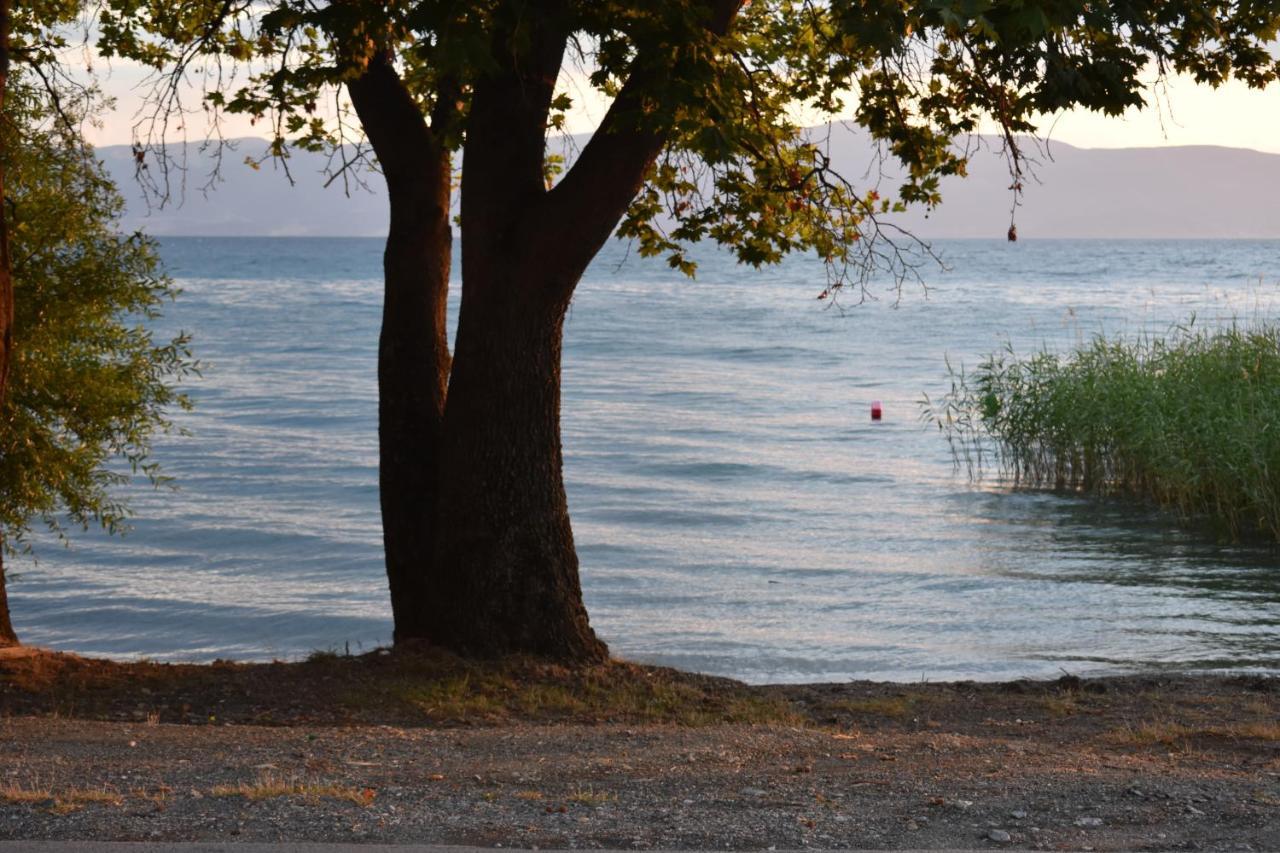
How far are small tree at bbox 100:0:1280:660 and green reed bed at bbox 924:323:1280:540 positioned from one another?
8355mm

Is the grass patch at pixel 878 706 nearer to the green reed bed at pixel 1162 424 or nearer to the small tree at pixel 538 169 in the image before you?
the small tree at pixel 538 169

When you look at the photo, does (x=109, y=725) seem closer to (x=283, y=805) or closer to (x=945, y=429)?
(x=283, y=805)

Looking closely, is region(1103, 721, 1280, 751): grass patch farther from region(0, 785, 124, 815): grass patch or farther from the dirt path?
region(0, 785, 124, 815): grass patch

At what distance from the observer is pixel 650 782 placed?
603 cm

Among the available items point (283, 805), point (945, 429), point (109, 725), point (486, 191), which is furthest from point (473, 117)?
point (945, 429)

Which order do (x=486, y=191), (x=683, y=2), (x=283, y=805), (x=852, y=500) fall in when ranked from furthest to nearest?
1. (x=852, y=500)
2. (x=486, y=191)
3. (x=683, y=2)
4. (x=283, y=805)

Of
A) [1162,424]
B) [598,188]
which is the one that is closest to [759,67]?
[598,188]

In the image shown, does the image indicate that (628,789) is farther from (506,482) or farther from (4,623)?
(4,623)

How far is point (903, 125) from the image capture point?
32.7ft

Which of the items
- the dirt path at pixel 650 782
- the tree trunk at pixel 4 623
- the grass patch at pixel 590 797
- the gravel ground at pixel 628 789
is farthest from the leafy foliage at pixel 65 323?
the grass patch at pixel 590 797

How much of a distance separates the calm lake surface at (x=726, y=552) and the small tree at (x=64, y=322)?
2.60 m

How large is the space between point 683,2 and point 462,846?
439cm

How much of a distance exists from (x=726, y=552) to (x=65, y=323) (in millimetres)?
8699

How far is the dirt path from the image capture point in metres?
5.11
